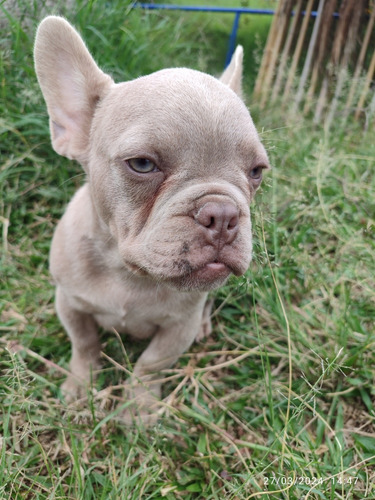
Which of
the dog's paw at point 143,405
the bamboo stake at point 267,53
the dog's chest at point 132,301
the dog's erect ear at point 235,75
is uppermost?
the dog's erect ear at point 235,75

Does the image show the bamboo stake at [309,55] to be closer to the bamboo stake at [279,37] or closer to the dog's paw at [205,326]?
the bamboo stake at [279,37]

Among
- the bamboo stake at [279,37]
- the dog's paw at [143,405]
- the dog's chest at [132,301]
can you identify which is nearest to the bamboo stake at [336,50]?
the bamboo stake at [279,37]

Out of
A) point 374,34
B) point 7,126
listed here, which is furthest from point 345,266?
point 374,34

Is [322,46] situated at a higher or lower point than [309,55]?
higher

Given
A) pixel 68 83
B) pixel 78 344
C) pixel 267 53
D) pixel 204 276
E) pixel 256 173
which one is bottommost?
pixel 78 344

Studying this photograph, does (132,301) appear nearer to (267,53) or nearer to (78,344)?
(78,344)

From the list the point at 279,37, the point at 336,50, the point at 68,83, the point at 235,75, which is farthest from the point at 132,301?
the point at 279,37
